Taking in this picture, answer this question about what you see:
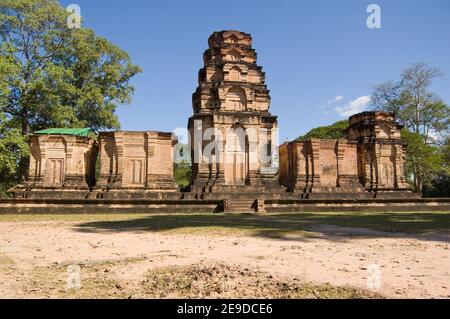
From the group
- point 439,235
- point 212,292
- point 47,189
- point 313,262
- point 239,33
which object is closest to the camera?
point 212,292

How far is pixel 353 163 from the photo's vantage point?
25312 millimetres

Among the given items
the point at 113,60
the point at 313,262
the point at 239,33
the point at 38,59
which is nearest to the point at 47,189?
the point at 38,59

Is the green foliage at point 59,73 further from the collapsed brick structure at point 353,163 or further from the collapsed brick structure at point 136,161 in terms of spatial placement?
the collapsed brick structure at point 353,163

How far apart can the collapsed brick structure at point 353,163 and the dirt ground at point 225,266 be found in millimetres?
14850

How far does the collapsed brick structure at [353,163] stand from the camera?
2417cm

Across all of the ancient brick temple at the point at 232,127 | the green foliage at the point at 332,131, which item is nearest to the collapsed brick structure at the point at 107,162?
the ancient brick temple at the point at 232,127

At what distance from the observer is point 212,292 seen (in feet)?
13.5

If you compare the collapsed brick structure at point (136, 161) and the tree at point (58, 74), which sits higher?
the tree at point (58, 74)

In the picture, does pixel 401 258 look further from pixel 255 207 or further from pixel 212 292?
pixel 255 207

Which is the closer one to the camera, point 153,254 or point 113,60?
point 153,254

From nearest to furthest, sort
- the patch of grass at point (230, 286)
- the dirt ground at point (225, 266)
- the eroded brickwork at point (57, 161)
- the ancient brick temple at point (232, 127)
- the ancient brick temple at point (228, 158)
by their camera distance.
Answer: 1. the patch of grass at point (230, 286)
2. the dirt ground at point (225, 266)
3. the ancient brick temple at point (228, 158)
4. the eroded brickwork at point (57, 161)
5. the ancient brick temple at point (232, 127)

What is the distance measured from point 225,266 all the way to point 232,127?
759 inches

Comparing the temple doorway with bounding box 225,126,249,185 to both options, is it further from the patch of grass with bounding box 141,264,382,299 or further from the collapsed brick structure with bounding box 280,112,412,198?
the patch of grass with bounding box 141,264,382,299

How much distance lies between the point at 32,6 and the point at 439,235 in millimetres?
30603
